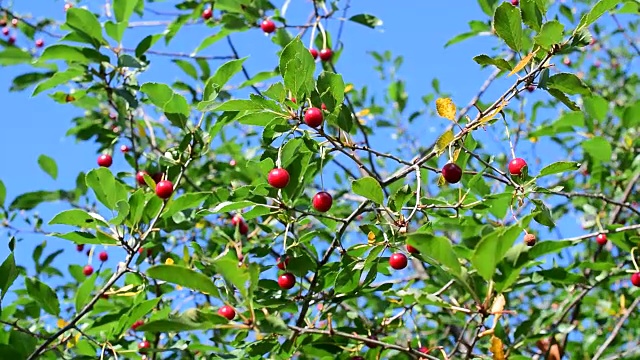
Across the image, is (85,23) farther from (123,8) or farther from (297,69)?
(297,69)

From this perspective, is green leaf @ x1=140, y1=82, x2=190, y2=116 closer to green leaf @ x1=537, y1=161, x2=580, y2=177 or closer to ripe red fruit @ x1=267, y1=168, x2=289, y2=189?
ripe red fruit @ x1=267, y1=168, x2=289, y2=189

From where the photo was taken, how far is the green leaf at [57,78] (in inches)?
110

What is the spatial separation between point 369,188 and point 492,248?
0.45 metres

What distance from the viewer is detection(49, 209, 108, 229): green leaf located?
214cm

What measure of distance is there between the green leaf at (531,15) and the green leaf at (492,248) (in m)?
0.67

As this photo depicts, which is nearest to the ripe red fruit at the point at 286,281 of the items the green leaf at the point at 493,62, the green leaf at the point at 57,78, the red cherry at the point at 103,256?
the green leaf at the point at 493,62

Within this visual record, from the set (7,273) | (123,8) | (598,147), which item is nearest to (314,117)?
(7,273)

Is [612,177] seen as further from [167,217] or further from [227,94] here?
[167,217]

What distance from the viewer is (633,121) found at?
3.55m

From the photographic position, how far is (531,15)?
1.76 metres

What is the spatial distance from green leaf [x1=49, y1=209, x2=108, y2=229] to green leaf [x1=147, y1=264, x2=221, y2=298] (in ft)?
3.04

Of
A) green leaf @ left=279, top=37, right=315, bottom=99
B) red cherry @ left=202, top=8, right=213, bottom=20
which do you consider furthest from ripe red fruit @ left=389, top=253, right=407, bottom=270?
red cherry @ left=202, top=8, right=213, bottom=20

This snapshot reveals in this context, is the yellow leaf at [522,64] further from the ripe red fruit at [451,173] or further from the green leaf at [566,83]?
the ripe red fruit at [451,173]

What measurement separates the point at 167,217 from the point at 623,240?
1.73 meters
